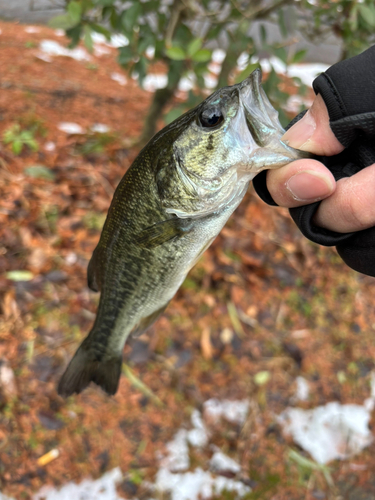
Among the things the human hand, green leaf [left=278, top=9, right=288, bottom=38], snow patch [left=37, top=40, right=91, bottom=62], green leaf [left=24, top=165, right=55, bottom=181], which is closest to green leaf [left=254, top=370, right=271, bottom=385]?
the human hand

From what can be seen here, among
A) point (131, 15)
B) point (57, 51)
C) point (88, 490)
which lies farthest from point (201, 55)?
point (57, 51)

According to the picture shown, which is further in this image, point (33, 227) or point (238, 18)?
point (33, 227)

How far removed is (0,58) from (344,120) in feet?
16.4

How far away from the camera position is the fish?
1.21 m

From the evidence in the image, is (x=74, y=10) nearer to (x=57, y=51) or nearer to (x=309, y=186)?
(x=309, y=186)

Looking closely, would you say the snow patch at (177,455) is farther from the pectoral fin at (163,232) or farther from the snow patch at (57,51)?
the snow patch at (57,51)

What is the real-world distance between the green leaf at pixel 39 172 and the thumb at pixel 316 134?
110 inches

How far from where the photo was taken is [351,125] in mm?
1056

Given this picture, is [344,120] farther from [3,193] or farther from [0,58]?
[0,58]

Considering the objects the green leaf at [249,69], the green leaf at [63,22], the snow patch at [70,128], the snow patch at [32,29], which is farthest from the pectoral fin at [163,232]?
the snow patch at [32,29]

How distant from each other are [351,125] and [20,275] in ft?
8.39

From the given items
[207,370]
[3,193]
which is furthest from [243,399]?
[3,193]

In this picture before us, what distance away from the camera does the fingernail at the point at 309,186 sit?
Result: 1.12 meters

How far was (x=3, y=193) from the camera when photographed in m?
3.14
